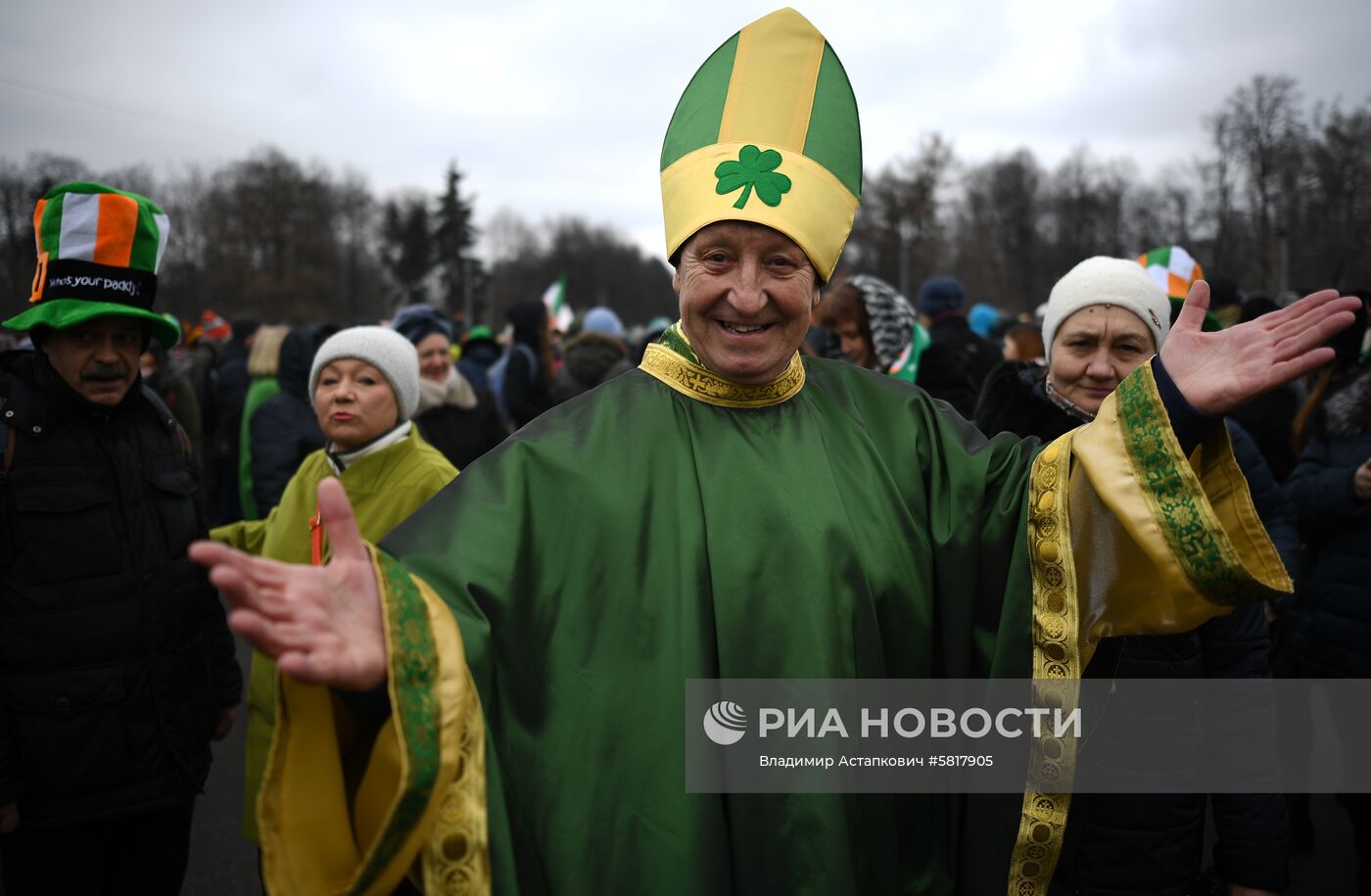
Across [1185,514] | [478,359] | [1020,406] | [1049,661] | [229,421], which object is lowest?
[1049,661]

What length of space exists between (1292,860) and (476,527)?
14.2 feet

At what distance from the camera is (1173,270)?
3840 mm

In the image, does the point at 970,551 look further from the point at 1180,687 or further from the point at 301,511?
the point at 301,511

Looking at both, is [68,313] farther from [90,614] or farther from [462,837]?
[462,837]

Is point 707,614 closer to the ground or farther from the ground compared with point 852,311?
closer to the ground

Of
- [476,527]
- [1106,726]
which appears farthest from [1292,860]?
[476,527]

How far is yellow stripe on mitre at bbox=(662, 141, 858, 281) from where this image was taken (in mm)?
2096

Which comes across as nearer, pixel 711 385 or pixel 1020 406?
pixel 711 385

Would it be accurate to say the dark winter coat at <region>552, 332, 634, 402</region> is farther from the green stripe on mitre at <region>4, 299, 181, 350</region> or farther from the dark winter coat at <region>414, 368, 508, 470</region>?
the green stripe on mitre at <region>4, 299, 181, 350</region>

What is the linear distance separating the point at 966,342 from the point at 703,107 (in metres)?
3.86

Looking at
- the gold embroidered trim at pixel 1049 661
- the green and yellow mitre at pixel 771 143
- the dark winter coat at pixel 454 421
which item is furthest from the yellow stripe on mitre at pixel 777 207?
the dark winter coat at pixel 454 421

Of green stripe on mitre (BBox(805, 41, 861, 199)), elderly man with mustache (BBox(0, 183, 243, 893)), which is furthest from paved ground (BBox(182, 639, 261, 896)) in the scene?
green stripe on mitre (BBox(805, 41, 861, 199))

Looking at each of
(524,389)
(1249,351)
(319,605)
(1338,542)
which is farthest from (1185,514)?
(524,389)

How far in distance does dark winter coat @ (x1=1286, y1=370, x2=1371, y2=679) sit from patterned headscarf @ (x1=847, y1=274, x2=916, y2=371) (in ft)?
5.75
